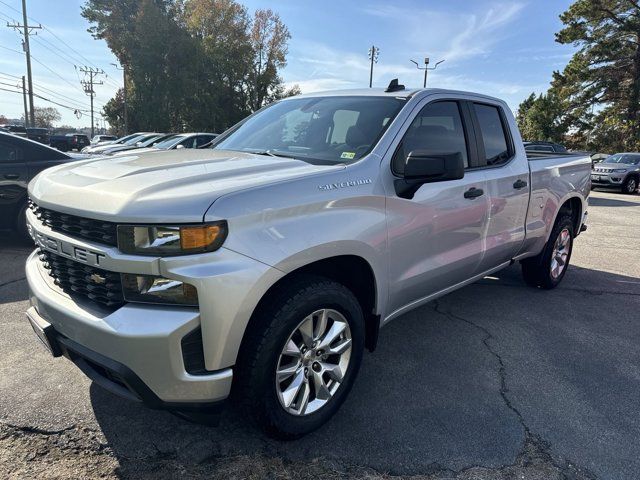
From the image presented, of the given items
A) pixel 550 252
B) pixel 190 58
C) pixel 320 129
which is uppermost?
pixel 190 58

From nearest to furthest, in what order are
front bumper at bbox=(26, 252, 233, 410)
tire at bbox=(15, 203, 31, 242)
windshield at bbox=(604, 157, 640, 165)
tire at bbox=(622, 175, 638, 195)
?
front bumper at bbox=(26, 252, 233, 410)
tire at bbox=(15, 203, 31, 242)
tire at bbox=(622, 175, 638, 195)
windshield at bbox=(604, 157, 640, 165)

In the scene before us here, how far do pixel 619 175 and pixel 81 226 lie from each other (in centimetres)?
2086

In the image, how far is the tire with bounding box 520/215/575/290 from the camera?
500 centimetres

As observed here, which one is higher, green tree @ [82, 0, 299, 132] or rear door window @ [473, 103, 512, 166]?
green tree @ [82, 0, 299, 132]

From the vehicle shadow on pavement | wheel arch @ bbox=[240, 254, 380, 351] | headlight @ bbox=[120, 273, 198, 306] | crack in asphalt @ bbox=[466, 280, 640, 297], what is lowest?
the vehicle shadow on pavement

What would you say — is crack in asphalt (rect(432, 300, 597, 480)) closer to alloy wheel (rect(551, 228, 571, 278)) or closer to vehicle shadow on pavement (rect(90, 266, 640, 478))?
vehicle shadow on pavement (rect(90, 266, 640, 478))

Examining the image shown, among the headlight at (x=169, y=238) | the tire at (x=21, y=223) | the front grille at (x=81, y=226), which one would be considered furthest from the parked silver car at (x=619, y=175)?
the front grille at (x=81, y=226)

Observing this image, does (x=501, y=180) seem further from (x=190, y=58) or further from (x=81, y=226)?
(x=190, y=58)

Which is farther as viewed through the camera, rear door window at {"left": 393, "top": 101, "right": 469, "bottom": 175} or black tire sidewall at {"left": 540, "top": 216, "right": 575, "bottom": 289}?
black tire sidewall at {"left": 540, "top": 216, "right": 575, "bottom": 289}

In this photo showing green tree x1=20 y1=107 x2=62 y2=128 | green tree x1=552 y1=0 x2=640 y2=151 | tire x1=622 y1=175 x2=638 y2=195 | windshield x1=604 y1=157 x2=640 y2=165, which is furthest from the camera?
green tree x1=20 y1=107 x2=62 y2=128

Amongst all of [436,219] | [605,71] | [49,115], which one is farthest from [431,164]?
[49,115]

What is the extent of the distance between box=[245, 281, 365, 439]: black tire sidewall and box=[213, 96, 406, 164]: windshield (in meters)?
0.85

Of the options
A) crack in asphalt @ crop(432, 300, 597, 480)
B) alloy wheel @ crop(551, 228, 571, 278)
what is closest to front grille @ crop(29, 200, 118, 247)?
crack in asphalt @ crop(432, 300, 597, 480)

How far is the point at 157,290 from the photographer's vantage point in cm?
196
